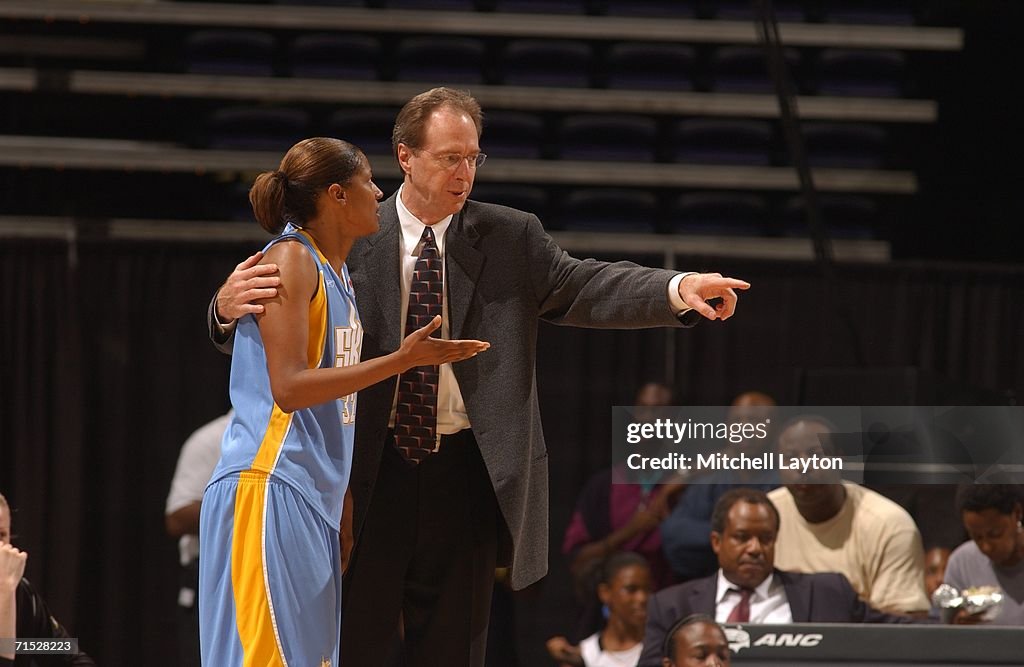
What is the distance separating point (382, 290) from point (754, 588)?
1.79 m

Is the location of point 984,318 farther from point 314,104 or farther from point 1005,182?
point 314,104

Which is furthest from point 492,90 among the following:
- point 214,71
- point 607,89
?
point 214,71

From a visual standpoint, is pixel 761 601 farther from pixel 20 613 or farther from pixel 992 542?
pixel 20 613

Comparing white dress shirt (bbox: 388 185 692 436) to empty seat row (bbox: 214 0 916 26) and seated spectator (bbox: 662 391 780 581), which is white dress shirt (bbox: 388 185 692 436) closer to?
seated spectator (bbox: 662 391 780 581)

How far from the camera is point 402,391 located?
114 inches

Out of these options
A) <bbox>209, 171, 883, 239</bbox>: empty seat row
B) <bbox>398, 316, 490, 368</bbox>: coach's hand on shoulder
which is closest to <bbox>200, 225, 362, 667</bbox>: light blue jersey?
<bbox>398, 316, 490, 368</bbox>: coach's hand on shoulder

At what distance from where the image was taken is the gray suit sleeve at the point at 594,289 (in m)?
2.92

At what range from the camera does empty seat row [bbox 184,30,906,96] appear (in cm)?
847

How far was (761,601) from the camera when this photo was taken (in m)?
4.10

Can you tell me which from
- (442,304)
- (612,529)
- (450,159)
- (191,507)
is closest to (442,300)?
(442,304)

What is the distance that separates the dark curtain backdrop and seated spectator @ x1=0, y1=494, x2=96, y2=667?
9.58ft

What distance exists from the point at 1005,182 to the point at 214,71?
4966 mm

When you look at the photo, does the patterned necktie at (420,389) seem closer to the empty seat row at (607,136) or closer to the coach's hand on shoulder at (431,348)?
the coach's hand on shoulder at (431,348)

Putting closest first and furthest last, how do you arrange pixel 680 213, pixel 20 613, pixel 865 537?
pixel 20 613, pixel 865 537, pixel 680 213
